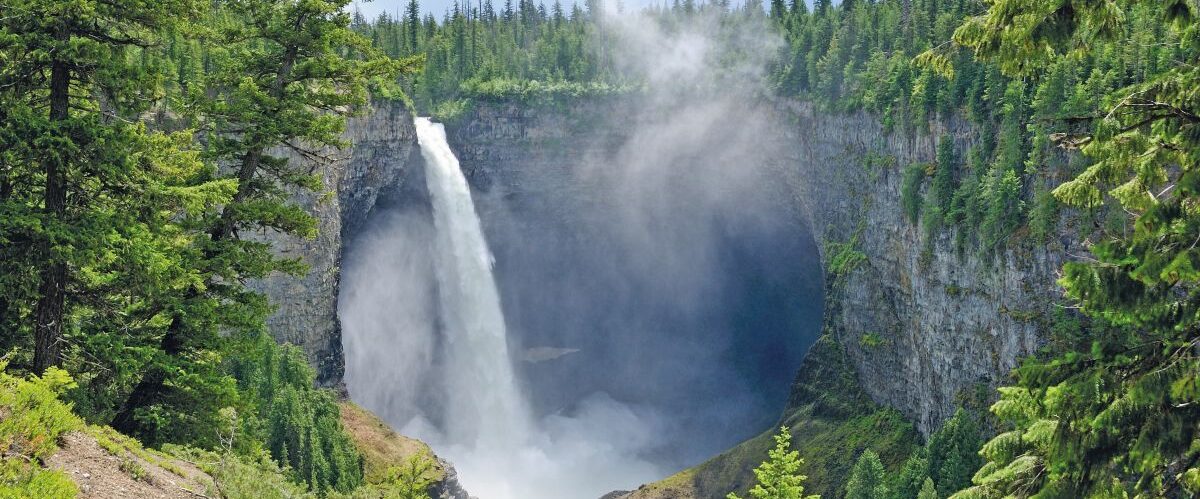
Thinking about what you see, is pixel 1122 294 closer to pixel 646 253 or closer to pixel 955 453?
pixel 955 453

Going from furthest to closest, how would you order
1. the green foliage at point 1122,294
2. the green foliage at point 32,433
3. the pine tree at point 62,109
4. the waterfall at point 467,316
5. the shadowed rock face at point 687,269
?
the waterfall at point 467,316, the shadowed rock face at point 687,269, the pine tree at point 62,109, the green foliage at point 32,433, the green foliage at point 1122,294

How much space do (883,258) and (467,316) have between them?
122 feet

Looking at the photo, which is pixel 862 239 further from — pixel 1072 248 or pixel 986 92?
pixel 1072 248

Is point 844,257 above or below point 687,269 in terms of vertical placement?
above

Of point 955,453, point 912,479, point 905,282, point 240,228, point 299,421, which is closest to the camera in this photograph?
point 240,228

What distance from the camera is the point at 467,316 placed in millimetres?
88562

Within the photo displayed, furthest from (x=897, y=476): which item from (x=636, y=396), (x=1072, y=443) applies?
(x=1072, y=443)

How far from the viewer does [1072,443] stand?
10906 mm

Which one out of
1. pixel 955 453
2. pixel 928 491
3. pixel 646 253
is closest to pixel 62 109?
pixel 928 491

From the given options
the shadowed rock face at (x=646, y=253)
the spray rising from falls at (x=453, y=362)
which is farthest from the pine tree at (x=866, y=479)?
the shadowed rock face at (x=646, y=253)

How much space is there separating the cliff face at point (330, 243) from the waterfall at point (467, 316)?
27.9 feet

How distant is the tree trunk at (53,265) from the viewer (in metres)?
16.9

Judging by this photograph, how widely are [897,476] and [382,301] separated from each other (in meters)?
44.6

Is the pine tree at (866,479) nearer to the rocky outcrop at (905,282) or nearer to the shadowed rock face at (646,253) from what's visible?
the rocky outcrop at (905,282)
